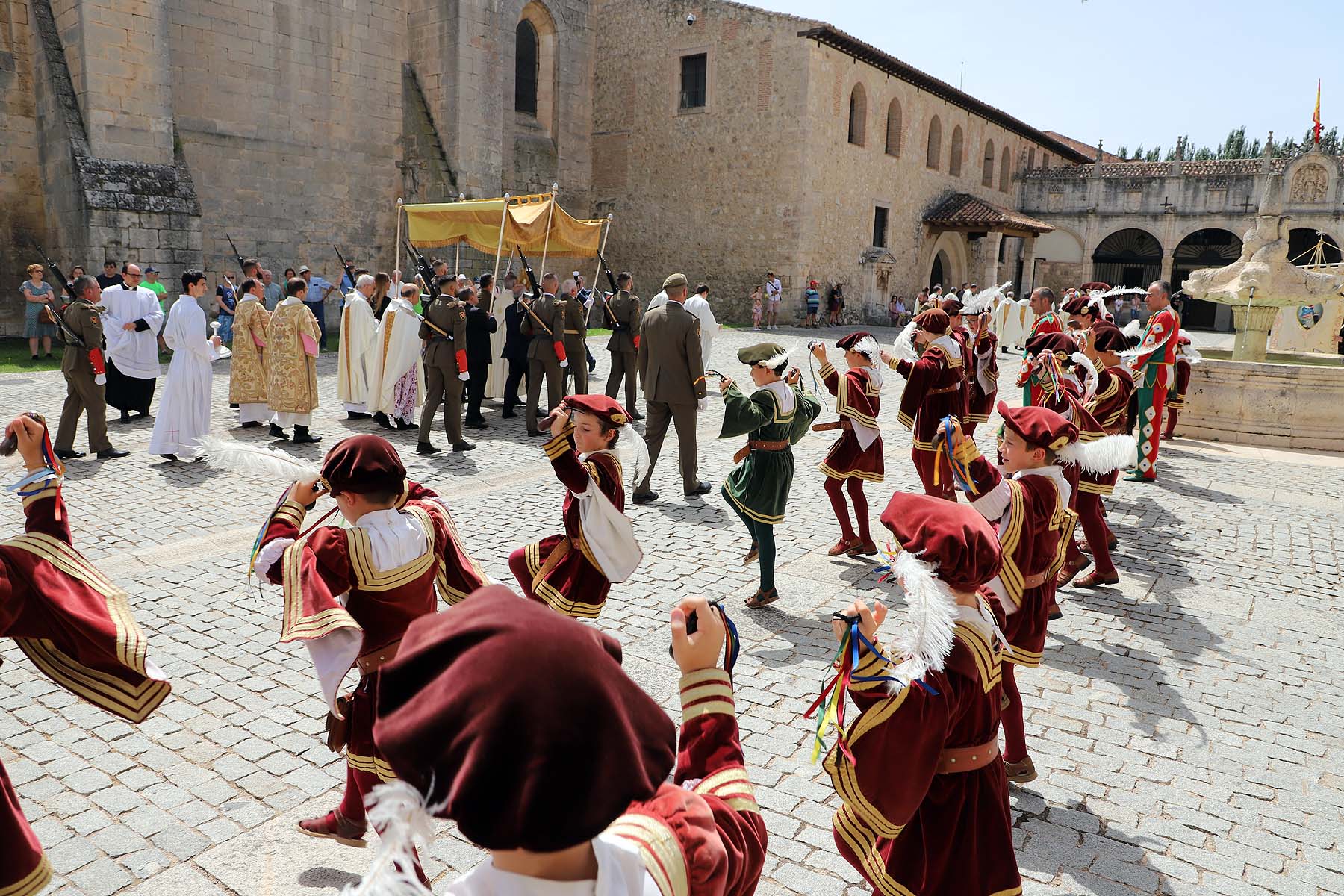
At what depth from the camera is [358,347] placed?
10992mm

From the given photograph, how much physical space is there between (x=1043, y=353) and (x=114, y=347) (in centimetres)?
981

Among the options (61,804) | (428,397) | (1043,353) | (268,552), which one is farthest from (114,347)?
(1043,353)

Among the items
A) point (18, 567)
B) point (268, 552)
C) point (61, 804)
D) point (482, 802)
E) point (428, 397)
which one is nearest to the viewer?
point (482, 802)

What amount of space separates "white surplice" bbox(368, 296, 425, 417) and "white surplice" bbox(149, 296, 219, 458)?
2000 millimetres

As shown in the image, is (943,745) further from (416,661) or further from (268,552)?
Result: (268,552)

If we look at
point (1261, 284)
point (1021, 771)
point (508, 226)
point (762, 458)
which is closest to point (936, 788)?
point (1021, 771)

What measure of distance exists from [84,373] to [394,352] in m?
3.17

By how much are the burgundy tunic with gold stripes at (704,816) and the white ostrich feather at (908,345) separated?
19.5 ft

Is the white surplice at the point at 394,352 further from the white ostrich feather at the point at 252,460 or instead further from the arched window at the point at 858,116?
the arched window at the point at 858,116

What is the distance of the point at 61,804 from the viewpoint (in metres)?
3.39

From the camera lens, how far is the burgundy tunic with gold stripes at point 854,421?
A: 6383mm

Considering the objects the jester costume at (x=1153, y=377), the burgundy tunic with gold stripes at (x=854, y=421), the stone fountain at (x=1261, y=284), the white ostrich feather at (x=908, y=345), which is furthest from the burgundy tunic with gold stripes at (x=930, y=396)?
the stone fountain at (x=1261, y=284)

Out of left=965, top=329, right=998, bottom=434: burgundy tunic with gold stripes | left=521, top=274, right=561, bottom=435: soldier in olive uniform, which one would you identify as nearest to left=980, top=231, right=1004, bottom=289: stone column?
left=521, top=274, right=561, bottom=435: soldier in olive uniform

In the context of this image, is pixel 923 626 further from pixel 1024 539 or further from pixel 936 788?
pixel 1024 539
